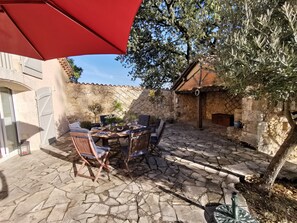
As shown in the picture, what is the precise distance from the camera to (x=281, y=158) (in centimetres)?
289

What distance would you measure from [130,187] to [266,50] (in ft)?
9.98

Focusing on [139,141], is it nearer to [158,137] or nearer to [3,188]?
[158,137]

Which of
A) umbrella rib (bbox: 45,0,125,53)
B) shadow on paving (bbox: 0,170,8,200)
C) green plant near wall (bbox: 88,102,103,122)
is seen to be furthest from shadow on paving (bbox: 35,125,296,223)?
green plant near wall (bbox: 88,102,103,122)

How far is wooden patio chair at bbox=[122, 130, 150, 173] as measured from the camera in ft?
10.8

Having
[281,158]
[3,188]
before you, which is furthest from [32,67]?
[281,158]

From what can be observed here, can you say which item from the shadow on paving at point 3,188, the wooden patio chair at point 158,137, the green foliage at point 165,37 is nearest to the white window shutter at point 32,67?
the shadow on paving at point 3,188

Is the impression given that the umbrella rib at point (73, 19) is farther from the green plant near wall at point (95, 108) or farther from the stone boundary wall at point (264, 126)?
the green plant near wall at point (95, 108)

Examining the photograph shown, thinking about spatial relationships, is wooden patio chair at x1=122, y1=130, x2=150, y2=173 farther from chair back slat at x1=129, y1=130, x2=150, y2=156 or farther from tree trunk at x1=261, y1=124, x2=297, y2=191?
tree trunk at x1=261, y1=124, x2=297, y2=191

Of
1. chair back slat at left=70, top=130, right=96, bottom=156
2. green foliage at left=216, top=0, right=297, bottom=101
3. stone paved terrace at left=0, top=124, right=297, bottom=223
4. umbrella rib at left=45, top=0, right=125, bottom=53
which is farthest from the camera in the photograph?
chair back slat at left=70, top=130, right=96, bottom=156

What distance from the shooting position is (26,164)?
14.0 ft

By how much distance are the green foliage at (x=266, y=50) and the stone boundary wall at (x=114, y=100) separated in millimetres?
7671

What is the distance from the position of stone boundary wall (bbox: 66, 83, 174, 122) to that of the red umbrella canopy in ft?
25.6

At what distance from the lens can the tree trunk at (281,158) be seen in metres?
2.80

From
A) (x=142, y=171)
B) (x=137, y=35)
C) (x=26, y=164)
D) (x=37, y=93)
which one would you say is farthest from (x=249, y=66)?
(x=137, y=35)
